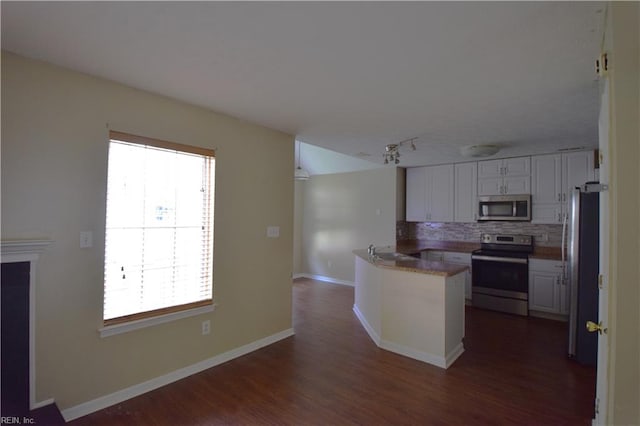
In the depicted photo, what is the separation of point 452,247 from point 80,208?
514cm

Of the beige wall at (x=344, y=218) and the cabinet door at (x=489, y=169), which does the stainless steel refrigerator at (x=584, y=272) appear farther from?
the beige wall at (x=344, y=218)

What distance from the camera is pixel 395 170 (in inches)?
230

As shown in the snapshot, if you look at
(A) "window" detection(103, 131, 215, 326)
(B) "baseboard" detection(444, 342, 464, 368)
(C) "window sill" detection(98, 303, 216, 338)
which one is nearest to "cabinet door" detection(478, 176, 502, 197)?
(B) "baseboard" detection(444, 342, 464, 368)

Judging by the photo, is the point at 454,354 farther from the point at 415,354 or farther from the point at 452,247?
the point at 452,247

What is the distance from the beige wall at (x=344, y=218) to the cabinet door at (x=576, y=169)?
8.24 ft

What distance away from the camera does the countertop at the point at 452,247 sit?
4.52 meters

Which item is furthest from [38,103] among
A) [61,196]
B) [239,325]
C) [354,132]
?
[354,132]

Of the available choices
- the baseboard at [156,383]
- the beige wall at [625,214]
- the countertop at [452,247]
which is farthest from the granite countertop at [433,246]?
the beige wall at [625,214]

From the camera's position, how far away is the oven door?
4.47 meters

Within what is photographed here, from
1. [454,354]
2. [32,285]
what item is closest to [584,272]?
[454,354]

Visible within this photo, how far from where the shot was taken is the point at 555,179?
4.48 metres

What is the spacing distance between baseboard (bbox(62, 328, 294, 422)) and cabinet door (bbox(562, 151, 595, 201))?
444 cm

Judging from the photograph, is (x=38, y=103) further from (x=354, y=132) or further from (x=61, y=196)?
(x=354, y=132)

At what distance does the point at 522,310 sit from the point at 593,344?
1.51m
